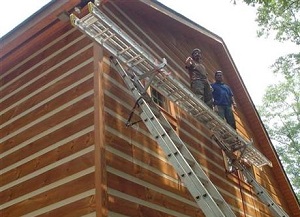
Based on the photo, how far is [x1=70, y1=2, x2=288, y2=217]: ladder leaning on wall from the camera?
12.3ft

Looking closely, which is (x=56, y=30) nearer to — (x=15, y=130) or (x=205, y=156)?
(x=15, y=130)

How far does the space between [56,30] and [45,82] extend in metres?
1.12

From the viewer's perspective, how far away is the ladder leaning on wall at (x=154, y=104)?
3752mm

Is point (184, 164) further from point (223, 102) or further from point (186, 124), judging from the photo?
point (223, 102)

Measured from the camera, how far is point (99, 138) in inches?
183

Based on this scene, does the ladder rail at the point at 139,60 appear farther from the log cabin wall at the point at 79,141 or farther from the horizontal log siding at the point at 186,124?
the horizontal log siding at the point at 186,124

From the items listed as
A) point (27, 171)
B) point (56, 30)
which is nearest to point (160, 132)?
point (27, 171)

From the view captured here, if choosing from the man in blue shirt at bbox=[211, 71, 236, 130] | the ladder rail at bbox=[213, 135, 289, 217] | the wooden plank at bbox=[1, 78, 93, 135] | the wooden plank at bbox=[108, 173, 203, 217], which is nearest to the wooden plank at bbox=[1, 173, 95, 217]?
the wooden plank at bbox=[108, 173, 203, 217]

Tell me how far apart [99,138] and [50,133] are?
1.22 m

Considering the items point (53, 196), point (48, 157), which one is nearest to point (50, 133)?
point (48, 157)

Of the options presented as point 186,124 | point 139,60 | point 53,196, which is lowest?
point 53,196

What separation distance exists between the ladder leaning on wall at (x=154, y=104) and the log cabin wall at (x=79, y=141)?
1.73 ft

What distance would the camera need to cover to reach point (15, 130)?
6211 millimetres

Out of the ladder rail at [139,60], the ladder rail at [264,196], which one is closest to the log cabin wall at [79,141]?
the ladder rail at [139,60]
